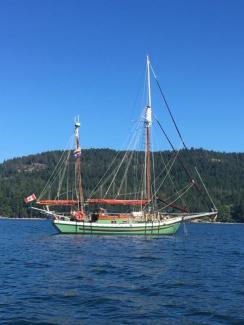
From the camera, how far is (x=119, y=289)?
3562 cm

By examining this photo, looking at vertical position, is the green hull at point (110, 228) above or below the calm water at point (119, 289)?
above

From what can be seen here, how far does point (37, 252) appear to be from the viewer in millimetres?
62188

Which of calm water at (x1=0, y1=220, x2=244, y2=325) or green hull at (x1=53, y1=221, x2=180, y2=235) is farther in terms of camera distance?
green hull at (x1=53, y1=221, x2=180, y2=235)

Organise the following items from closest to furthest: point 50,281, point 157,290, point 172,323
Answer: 1. point 172,323
2. point 157,290
3. point 50,281

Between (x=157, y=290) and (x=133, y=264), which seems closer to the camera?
(x=157, y=290)

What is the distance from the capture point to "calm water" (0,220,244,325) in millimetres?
28062

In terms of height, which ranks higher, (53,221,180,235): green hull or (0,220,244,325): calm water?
(53,221,180,235): green hull

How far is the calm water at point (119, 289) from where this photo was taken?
92.1ft

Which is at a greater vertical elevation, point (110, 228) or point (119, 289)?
point (110, 228)

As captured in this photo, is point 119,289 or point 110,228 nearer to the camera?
point 119,289

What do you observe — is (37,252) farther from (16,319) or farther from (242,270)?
(16,319)

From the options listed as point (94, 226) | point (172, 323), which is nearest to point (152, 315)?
point (172, 323)

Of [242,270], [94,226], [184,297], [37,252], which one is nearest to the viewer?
[184,297]

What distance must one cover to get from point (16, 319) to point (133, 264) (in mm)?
23679
